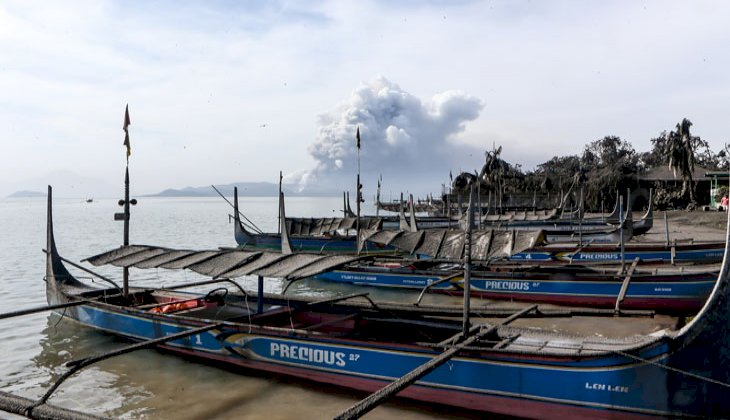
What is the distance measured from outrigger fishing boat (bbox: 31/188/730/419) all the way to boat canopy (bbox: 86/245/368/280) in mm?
40

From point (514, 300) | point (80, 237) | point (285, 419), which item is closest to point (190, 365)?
point (285, 419)

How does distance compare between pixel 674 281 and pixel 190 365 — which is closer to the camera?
pixel 190 365

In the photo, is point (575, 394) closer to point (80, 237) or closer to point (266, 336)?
point (266, 336)

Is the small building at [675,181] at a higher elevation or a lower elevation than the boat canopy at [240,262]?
higher

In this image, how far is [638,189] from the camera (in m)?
51.7

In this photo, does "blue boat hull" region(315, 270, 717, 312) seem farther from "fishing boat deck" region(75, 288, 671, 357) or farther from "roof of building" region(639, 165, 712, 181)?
"roof of building" region(639, 165, 712, 181)

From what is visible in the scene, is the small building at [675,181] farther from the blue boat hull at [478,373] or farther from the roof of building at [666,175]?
the blue boat hull at [478,373]

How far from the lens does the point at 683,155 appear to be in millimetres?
48406

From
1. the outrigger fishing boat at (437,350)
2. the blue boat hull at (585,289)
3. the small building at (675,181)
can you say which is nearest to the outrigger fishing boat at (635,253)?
the blue boat hull at (585,289)

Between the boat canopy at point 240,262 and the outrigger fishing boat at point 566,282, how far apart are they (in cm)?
268

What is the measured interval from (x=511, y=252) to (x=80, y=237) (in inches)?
1983

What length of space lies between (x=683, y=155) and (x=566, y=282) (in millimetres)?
39900

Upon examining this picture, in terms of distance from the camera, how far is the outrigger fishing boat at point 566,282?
1494 centimetres

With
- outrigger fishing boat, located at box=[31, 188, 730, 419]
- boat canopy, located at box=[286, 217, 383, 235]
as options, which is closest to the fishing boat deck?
outrigger fishing boat, located at box=[31, 188, 730, 419]
